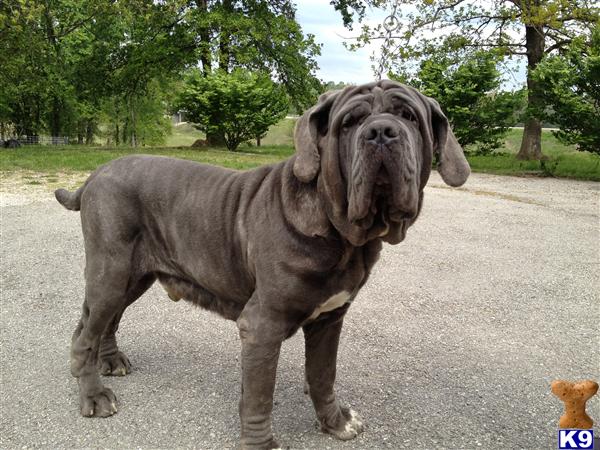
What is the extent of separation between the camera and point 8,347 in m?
3.93

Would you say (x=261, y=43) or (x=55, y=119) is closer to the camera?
(x=261, y=43)

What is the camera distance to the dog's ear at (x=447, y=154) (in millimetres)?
2252

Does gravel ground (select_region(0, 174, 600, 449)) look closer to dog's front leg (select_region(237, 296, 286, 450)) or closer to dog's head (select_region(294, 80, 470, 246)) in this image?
dog's front leg (select_region(237, 296, 286, 450))

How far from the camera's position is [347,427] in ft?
9.53

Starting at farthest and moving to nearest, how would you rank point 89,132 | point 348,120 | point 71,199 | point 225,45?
point 89,132
point 225,45
point 71,199
point 348,120

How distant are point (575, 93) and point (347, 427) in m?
13.8

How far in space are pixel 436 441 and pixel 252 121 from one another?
759 inches

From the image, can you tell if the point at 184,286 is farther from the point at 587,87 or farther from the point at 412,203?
the point at 587,87

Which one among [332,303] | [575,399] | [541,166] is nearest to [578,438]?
[575,399]

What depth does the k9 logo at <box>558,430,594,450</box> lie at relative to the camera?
83.5 inches

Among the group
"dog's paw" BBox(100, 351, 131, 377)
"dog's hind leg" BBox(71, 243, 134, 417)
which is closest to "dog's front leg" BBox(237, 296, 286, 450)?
"dog's hind leg" BBox(71, 243, 134, 417)

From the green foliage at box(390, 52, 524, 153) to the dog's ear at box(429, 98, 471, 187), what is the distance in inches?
571

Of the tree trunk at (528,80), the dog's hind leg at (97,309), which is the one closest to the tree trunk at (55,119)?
the tree trunk at (528,80)

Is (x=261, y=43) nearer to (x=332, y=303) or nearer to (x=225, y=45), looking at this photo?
(x=225, y=45)
